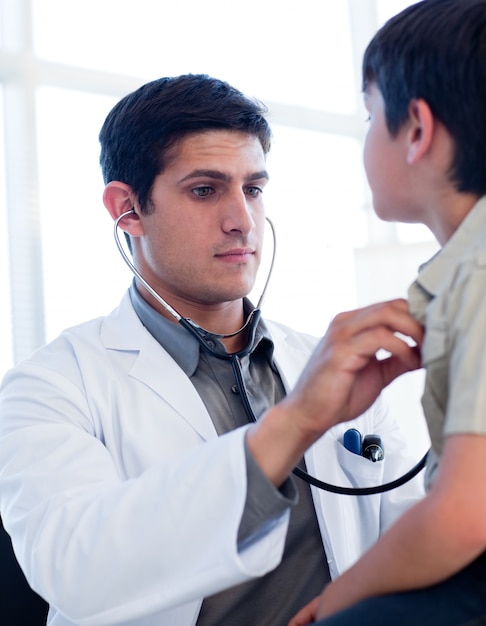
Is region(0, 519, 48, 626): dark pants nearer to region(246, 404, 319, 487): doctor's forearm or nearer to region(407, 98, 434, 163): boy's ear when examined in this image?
region(246, 404, 319, 487): doctor's forearm

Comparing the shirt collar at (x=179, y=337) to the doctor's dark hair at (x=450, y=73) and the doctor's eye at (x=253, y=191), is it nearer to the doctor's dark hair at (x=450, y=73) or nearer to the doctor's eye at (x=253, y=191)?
the doctor's eye at (x=253, y=191)

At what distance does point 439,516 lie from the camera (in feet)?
2.22

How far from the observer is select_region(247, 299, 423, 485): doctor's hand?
83 cm

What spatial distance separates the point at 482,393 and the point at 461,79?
33 centimetres

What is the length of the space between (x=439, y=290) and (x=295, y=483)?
19.4 inches

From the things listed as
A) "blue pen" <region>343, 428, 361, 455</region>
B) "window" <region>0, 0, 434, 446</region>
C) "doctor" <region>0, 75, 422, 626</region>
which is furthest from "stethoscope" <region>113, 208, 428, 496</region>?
"window" <region>0, 0, 434, 446</region>

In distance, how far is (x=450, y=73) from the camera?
802 millimetres

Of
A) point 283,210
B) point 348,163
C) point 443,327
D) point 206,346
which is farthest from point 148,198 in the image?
point 348,163

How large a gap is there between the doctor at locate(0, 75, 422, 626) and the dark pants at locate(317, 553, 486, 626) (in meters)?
0.18

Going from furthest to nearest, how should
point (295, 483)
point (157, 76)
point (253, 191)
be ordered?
point (157, 76)
point (253, 191)
point (295, 483)

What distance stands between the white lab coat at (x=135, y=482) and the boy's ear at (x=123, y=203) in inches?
5.8

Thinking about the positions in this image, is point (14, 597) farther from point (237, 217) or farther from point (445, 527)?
point (445, 527)

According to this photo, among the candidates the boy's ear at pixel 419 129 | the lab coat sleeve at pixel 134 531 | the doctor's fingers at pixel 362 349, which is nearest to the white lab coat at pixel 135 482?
the lab coat sleeve at pixel 134 531

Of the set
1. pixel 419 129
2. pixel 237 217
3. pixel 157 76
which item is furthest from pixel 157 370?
pixel 157 76
